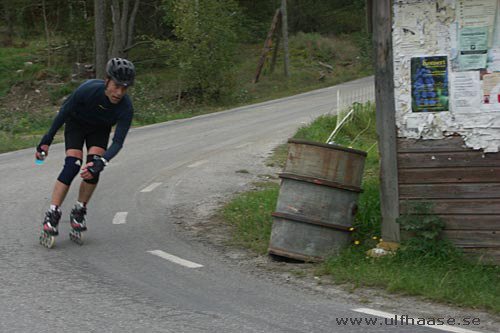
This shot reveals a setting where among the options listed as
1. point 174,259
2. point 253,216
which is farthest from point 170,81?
point 174,259

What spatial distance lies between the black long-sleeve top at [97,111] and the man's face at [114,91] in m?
0.07

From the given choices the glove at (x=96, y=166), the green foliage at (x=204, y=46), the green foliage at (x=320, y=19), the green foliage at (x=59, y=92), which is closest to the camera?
the glove at (x=96, y=166)

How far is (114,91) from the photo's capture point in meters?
7.53

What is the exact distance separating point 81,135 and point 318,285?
9.70 ft

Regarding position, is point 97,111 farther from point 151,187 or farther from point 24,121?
point 24,121

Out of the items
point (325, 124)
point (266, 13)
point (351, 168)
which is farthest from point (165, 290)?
point (266, 13)

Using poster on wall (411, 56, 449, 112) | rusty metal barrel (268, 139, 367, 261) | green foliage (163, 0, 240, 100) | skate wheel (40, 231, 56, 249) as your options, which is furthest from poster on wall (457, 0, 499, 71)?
green foliage (163, 0, 240, 100)

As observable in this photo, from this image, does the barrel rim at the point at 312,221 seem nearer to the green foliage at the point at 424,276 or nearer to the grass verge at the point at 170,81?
the green foliage at the point at 424,276

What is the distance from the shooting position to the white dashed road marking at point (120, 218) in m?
9.13

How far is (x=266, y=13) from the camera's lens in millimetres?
50875

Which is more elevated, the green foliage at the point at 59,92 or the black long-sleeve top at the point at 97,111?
the black long-sleeve top at the point at 97,111

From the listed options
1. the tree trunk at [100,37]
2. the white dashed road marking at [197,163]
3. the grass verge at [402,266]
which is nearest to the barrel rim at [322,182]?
the grass verge at [402,266]

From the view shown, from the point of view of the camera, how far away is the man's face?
7508mm

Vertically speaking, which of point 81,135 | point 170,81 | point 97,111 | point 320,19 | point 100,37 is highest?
point 320,19
